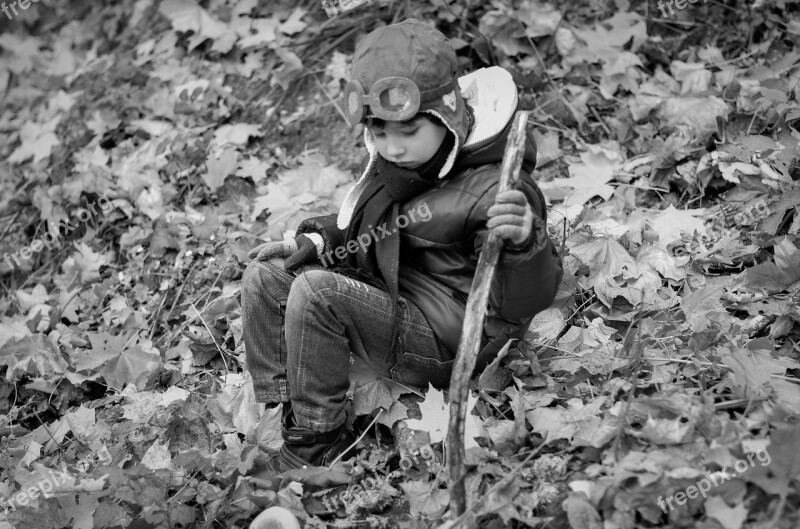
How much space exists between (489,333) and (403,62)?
0.91 m

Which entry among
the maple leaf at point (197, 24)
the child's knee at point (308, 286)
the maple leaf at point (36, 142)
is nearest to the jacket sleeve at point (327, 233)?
the child's knee at point (308, 286)

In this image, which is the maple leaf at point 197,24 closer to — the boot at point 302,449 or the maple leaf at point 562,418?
the boot at point 302,449

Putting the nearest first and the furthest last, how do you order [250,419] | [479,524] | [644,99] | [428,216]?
[479,524]
[428,216]
[250,419]
[644,99]

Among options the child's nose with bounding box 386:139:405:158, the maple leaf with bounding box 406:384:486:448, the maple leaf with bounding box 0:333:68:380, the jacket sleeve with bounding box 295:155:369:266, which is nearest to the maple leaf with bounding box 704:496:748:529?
the maple leaf with bounding box 406:384:486:448

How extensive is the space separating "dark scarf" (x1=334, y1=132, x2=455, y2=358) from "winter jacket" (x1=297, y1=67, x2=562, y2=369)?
39 mm

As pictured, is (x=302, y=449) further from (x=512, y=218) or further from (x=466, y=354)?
(x=512, y=218)

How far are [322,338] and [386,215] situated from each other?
0.46m

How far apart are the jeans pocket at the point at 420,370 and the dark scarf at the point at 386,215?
2.9 inches

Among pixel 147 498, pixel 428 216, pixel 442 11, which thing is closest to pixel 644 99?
pixel 442 11

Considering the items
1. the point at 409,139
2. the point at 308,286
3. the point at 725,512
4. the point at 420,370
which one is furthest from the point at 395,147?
the point at 725,512

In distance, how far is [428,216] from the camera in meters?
2.37

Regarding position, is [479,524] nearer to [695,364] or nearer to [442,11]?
→ [695,364]

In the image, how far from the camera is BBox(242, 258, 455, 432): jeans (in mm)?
2408

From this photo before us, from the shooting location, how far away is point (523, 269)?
2105 millimetres
